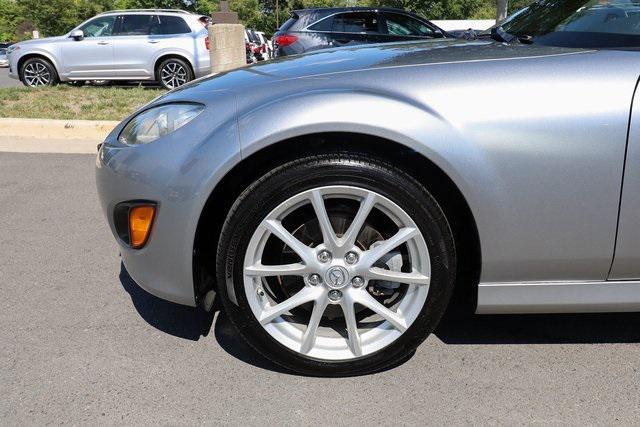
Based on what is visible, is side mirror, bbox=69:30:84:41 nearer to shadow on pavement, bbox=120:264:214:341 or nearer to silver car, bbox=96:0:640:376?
shadow on pavement, bbox=120:264:214:341

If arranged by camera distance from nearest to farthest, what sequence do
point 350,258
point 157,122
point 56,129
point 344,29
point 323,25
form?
point 350,258
point 157,122
point 56,129
point 323,25
point 344,29

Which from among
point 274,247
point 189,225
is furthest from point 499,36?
point 189,225

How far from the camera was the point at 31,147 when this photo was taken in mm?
6469

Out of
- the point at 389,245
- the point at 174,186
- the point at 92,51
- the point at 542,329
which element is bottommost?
the point at 542,329

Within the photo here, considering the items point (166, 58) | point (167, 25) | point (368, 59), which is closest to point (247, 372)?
point (368, 59)

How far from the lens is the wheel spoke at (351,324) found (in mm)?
2217

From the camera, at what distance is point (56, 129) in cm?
→ 674

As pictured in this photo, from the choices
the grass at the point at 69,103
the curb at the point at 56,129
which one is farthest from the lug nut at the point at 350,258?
the grass at the point at 69,103

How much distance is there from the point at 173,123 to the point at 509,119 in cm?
127

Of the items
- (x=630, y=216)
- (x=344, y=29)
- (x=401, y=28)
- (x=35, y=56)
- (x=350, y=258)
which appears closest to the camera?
(x=630, y=216)

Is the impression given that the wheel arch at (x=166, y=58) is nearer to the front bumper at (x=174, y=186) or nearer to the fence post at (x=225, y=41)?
the fence post at (x=225, y=41)

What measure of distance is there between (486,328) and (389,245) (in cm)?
82

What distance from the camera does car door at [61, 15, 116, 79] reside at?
38.7ft

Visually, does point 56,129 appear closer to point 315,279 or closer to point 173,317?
point 173,317
